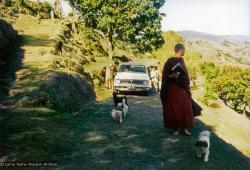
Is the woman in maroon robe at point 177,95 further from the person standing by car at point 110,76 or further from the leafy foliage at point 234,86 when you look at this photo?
the leafy foliage at point 234,86

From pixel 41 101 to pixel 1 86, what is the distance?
74.1 inches

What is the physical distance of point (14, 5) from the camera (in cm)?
4262

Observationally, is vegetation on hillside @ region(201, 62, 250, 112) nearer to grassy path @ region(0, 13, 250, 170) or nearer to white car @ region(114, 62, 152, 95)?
white car @ region(114, 62, 152, 95)

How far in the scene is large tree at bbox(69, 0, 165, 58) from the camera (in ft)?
103

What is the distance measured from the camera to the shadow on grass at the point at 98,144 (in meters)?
7.09

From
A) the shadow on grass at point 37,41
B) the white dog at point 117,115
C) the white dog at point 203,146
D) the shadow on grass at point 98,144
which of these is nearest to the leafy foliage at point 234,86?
the shadow on grass at point 37,41

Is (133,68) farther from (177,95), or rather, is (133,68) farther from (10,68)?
(177,95)

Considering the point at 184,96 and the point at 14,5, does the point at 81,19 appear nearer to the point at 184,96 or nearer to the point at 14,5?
the point at 14,5

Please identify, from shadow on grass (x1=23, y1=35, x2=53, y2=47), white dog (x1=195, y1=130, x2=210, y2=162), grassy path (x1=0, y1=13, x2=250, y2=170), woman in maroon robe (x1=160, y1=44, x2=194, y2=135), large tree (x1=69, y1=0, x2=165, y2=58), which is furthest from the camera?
large tree (x1=69, y1=0, x2=165, y2=58)

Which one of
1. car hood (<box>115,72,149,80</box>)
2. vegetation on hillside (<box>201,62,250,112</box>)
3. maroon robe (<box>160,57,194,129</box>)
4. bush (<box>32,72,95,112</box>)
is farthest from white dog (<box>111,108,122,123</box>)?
vegetation on hillside (<box>201,62,250,112</box>)

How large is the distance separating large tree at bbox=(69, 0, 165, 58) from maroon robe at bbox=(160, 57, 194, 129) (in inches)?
903

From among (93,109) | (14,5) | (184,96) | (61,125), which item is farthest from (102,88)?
(14,5)

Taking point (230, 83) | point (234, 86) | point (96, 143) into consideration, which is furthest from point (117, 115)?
point (234, 86)

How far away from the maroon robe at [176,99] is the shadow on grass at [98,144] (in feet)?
1.83
